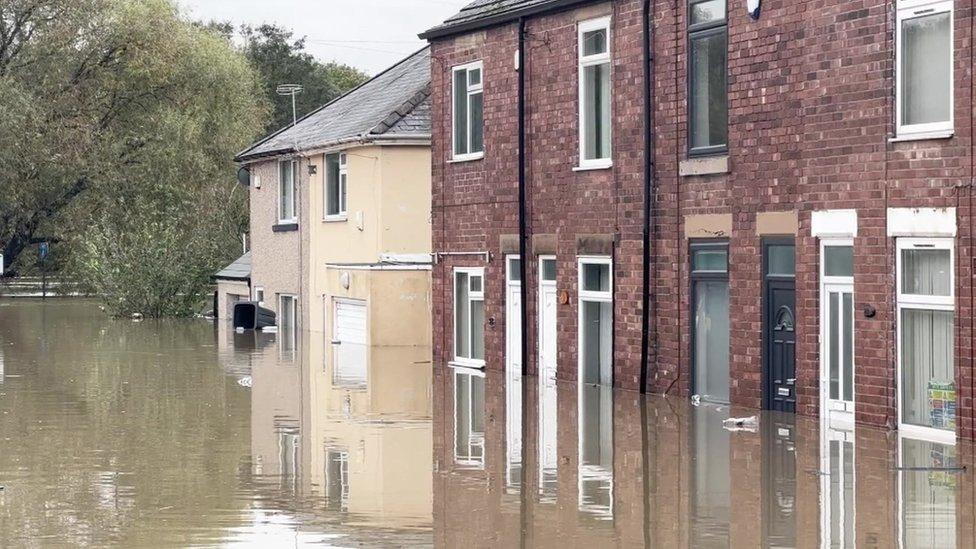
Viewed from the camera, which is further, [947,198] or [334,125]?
[334,125]

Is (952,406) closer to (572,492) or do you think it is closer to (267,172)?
(572,492)

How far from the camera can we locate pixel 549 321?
2794 cm

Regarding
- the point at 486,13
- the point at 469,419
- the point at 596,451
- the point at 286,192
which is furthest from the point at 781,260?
the point at 286,192

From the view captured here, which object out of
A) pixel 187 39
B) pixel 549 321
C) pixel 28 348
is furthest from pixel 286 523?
pixel 187 39

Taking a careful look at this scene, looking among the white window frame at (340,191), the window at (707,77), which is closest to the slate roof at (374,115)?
the white window frame at (340,191)

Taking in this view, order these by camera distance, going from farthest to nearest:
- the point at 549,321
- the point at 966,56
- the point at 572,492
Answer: the point at 549,321 → the point at 966,56 → the point at 572,492

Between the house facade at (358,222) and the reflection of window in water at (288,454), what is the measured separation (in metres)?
9.50

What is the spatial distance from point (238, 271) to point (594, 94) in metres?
26.0

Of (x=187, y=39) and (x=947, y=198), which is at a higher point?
(x=187, y=39)

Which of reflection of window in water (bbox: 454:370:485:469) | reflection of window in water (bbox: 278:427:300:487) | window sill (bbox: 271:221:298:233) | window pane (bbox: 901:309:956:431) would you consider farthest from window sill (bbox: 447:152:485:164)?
window sill (bbox: 271:221:298:233)

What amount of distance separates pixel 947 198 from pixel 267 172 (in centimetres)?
Answer: 2920

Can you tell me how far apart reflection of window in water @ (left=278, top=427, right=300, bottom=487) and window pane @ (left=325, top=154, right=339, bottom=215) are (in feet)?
62.5

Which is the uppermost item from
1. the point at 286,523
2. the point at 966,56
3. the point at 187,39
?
the point at 187,39

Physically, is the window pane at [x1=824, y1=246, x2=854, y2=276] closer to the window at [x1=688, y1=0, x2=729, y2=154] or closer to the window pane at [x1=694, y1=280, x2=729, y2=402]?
the window pane at [x1=694, y1=280, x2=729, y2=402]
